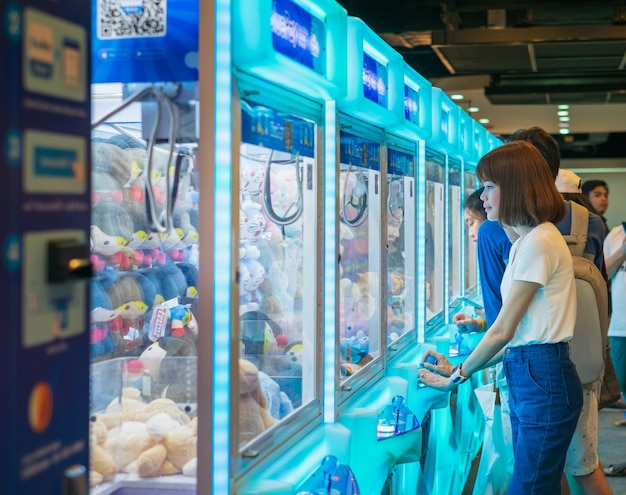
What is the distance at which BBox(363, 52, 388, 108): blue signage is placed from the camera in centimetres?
293

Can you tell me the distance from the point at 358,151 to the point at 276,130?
100 centimetres

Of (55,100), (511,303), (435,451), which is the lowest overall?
(435,451)

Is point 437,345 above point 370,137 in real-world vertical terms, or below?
below

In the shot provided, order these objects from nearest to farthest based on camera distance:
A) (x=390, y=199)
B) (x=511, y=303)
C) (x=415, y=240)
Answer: (x=511, y=303), (x=390, y=199), (x=415, y=240)

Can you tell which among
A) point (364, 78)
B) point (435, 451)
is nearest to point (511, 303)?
point (364, 78)

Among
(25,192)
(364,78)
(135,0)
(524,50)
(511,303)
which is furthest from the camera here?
(524,50)

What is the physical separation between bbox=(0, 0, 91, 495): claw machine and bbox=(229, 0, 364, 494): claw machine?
54 cm

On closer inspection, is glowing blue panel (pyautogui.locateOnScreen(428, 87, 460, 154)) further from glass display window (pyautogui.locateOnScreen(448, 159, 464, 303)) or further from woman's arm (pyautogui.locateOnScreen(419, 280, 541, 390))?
woman's arm (pyautogui.locateOnScreen(419, 280, 541, 390))

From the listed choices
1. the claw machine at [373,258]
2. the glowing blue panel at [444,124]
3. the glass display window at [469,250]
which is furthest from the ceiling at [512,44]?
the claw machine at [373,258]

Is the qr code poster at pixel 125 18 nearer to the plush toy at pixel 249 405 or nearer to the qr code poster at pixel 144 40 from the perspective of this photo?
the qr code poster at pixel 144 40

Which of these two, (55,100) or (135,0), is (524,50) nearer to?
(135,0)

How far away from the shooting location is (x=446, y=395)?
391 centimetres

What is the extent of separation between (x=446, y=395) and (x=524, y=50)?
3.48m

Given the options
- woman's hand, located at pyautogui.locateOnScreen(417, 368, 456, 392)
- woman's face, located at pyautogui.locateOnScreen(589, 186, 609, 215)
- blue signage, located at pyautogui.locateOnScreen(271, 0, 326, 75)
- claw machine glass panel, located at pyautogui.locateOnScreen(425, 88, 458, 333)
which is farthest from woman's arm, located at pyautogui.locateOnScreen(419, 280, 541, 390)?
woman's face, located at pyautogui.locateOnScreen(589, 186, 609, 215)
